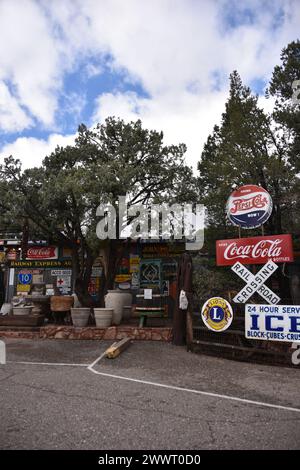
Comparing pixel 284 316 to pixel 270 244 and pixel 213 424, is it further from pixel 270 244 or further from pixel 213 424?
pixel 213 424

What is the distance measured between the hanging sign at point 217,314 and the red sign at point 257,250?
1.17 m

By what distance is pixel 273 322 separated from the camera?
298 inches

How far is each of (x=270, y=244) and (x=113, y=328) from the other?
17.2 feet

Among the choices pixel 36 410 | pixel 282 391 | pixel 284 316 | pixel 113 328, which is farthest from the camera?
pixel 113 328

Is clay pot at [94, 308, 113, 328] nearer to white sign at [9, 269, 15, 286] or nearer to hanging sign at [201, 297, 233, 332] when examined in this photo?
hanging sign at [201, 297, 233, 332]

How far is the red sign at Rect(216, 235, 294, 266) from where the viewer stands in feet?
27.2

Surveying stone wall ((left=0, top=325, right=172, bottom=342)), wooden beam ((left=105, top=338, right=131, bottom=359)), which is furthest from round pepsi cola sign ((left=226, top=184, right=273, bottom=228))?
wooden beam ((left=105, top=338, right=131, bottom=359))

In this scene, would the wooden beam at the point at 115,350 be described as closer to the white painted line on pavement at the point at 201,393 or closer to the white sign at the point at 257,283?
the white painted line on pavement at the point at 201,393

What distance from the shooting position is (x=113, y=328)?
10.8 metres

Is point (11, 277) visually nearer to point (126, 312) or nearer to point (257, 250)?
point (126, 312)

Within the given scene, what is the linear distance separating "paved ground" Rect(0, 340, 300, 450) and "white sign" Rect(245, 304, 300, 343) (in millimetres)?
638

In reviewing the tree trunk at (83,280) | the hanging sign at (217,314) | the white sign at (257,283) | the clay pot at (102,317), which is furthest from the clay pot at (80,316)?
the white sign at (257,283)

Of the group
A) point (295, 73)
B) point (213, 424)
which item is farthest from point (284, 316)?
point (295, 73)
